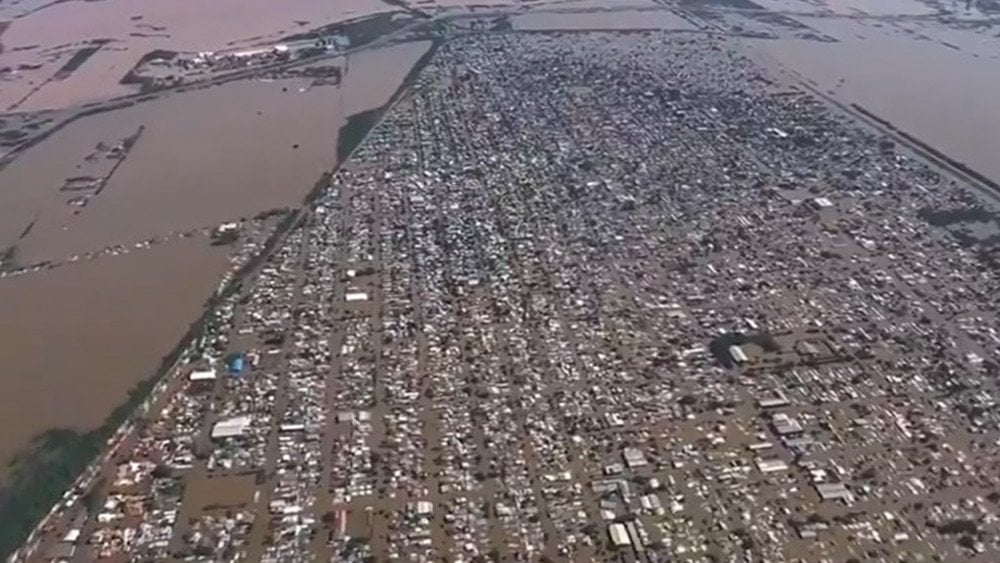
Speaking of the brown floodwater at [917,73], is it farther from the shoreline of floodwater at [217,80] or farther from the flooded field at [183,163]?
the flooded field at [183,163]

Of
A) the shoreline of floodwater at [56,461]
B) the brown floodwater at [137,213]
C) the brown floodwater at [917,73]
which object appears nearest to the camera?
the shoreline of floodwater at [56,461]

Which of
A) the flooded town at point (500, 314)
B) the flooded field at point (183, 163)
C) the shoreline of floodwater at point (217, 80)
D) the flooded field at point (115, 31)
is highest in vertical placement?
the flooded field at point (115, 31)

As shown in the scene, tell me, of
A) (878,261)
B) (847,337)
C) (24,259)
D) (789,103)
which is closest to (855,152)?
(789,103)

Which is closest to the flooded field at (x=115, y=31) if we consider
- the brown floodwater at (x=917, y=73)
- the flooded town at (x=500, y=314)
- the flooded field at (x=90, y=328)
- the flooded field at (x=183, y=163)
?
the flooded town at (x=500, y=314)

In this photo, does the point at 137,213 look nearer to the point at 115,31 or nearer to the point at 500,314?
the point at 500,314

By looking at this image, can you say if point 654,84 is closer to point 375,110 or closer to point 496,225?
point 375,110

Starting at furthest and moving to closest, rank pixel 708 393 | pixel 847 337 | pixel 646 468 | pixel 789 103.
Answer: pixel 789 103 < pixel 847 337 < pixel 708 393 < pixel 646 468

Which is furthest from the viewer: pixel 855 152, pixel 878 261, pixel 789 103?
pixel 789 103
